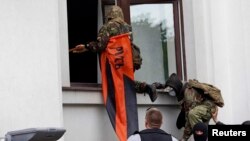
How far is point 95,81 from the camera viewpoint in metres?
8.92

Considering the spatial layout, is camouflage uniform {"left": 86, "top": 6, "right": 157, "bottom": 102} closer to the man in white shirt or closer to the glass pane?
the glass pane

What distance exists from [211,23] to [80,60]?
1862 mm

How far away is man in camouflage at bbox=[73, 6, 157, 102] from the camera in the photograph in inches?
333

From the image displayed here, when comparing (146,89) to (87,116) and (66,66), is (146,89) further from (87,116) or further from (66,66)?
(66,66)

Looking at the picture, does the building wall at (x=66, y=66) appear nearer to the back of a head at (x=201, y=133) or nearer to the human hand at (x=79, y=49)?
the human hand at (x=79, y=49)

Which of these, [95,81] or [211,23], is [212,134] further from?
[211,23]

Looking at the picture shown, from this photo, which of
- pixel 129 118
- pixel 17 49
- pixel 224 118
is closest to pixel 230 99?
pixel 224 118

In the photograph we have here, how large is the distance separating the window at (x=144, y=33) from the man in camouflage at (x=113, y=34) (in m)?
0.50

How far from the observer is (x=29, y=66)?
7.34 meters

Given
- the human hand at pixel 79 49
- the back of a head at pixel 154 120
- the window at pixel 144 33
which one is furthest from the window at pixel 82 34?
the back of a head at pixel 154 120

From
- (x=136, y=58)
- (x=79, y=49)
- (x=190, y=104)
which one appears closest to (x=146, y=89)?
(x=136, y=58)

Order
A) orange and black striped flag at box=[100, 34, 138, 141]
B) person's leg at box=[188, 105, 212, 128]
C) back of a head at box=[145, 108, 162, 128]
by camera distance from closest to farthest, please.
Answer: back of a head at box=[145, 108, 162, 128]
orange and black striped flag at box=[100, 34, 138, 141]
person's leg at box=[188, 105, 212, 128]

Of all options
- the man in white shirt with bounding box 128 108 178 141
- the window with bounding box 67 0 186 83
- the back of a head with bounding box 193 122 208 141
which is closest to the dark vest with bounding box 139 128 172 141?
the man in white shirt with bounding box 128 108 178 141

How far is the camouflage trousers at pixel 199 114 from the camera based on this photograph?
870cm
